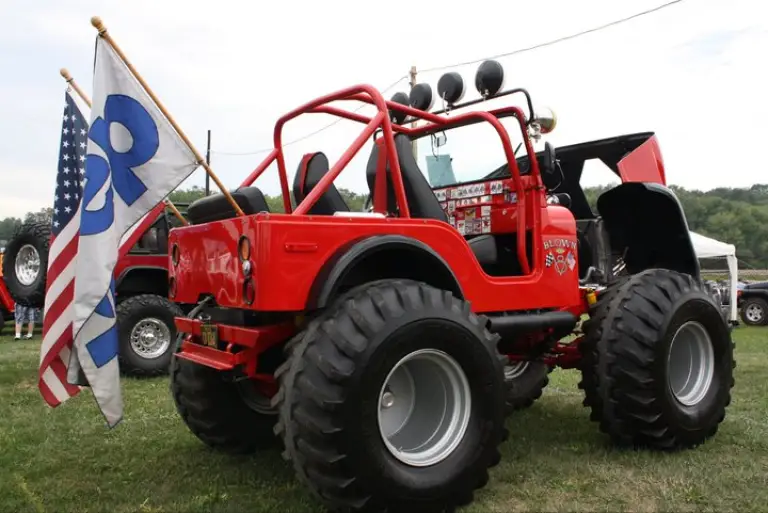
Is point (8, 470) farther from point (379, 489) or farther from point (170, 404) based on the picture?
point (379, 489)

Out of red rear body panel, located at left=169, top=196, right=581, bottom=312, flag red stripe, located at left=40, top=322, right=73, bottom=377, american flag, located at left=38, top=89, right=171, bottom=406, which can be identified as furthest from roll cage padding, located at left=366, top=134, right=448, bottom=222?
flag red stripe, located at left=40, top=322, right=73, bottom=377

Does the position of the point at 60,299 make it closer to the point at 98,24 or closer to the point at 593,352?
the point at 98,24

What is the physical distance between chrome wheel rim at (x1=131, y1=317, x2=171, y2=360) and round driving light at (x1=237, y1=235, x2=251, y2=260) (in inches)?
222

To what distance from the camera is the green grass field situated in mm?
3533

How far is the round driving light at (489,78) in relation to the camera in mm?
4652

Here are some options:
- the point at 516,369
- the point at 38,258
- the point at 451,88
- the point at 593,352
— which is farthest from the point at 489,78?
the point at 38,258

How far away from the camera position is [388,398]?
3557 mm

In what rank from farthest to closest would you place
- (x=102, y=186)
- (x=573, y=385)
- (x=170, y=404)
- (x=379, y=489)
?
(x=573, y=385), (x=170, y=404), (x=102, y=186), (x=379, y=489)

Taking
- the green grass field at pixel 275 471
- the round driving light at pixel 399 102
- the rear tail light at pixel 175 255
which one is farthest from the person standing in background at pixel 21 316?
the round driving light at pixel 399 102

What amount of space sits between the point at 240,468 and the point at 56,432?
1.85 m

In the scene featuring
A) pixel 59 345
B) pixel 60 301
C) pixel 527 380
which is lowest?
pixel 527 380

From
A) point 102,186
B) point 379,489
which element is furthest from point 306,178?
point 379,489

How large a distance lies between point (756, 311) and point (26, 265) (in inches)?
625

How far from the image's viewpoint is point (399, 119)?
5.00 metres
